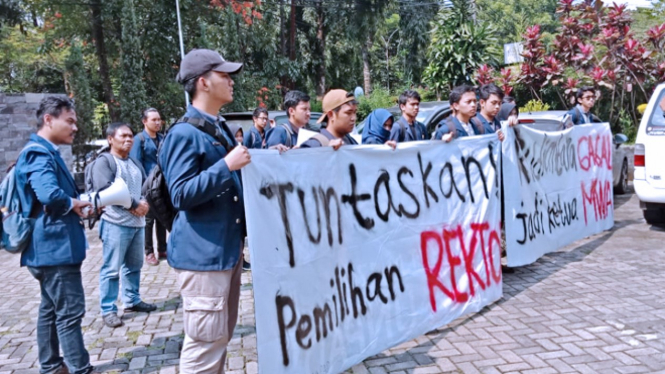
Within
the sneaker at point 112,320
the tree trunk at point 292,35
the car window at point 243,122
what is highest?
the tree trunk at point 292,35

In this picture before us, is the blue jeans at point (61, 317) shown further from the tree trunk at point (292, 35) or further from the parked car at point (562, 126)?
the tree trunk at point (292, 35)

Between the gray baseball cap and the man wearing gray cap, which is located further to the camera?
the gray baseball cap

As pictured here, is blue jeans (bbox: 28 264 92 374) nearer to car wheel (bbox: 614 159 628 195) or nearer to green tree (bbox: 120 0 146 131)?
car wheel (bbox: 614 159 628 195)

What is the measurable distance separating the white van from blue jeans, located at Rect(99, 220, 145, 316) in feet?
20.2

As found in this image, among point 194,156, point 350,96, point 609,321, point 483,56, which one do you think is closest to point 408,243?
point 350,96

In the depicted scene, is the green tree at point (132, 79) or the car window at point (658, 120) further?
the green tree at point (132, 79)

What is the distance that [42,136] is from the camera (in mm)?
3859

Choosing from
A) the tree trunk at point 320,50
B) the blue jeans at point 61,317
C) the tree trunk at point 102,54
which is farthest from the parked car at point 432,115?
the tree trunk at point 320,50

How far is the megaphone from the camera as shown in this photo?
4.02m

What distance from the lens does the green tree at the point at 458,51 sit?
55.0 ft

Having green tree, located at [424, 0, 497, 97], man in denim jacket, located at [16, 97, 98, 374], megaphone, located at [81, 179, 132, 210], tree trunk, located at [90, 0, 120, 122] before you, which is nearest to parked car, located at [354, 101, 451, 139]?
megaphone, located at [81, 179, 132, 210]

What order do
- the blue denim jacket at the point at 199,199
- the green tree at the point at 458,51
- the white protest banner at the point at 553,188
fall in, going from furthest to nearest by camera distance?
the green tree at the point at 458,51 < the white protest banner at the point at 553,188 < the blue denim jacket at the point at 199,199

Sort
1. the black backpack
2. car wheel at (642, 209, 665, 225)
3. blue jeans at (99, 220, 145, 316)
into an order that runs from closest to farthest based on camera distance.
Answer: the black backpack
blue jeans at (99, 220, 145, 316)
car wheel at (642, 209, 665, 225)

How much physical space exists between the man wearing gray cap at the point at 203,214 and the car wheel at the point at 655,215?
7.09 m
